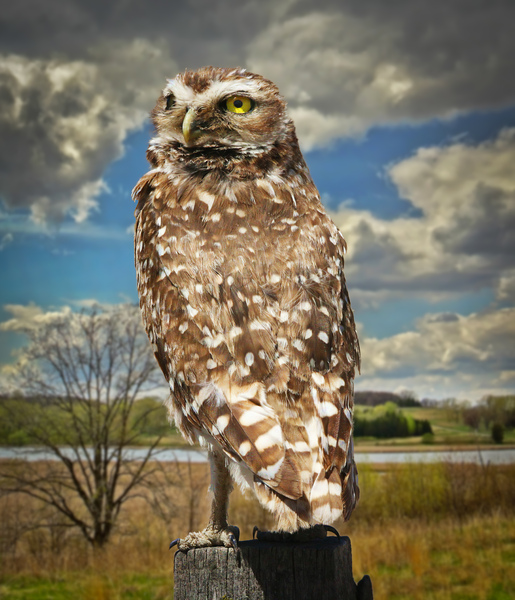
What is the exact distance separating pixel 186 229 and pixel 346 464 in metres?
1.67

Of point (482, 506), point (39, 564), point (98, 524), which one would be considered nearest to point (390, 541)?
point (482, 506)

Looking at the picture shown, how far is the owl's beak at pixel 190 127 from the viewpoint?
378cm

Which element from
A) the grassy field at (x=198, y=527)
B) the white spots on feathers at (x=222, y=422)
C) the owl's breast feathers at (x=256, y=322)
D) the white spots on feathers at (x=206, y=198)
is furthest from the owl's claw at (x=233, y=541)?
the grassy field at (x=198, y=527)

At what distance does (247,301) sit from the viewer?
3158 millimetres

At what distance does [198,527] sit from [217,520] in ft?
71.0

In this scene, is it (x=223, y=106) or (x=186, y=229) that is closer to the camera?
(x=186, y=229)

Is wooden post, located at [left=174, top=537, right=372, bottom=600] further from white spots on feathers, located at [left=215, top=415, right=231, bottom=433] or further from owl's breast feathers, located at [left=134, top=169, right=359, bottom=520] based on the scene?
white spots on feathers, located at [left=215, top=415, right=231, bottom=433]

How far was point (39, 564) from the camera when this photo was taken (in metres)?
23.1

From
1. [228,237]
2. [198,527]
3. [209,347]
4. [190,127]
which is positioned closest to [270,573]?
[209,347]

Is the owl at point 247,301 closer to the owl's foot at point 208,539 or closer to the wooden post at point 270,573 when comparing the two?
the owl's foot at point 208,539

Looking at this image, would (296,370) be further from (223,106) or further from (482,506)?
(482,506)

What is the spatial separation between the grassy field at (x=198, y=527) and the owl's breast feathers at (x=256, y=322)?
18.2 meters

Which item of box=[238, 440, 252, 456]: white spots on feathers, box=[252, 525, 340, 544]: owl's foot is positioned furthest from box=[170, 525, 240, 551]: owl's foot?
box=[238, 440, 252, 456]: white spots on feathers

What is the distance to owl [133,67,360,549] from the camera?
9.36ft
